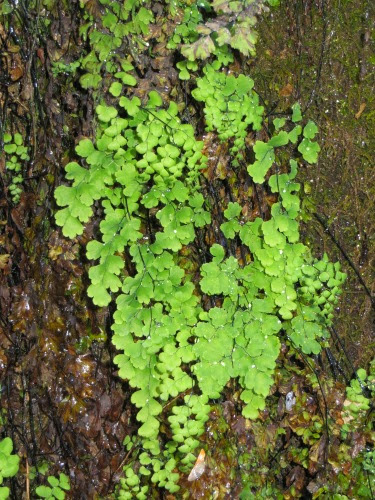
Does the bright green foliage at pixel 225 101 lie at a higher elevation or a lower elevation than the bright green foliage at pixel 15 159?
lower

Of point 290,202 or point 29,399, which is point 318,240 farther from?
point 29,399

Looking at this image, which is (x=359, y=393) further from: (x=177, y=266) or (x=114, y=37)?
(x=114, y=37)

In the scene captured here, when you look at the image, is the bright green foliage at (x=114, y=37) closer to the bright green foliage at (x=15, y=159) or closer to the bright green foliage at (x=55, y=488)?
the bright green foliage at (x=15, y=159)

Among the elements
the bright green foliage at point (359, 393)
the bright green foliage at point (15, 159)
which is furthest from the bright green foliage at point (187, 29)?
the bright green foliage at point (359, 393)

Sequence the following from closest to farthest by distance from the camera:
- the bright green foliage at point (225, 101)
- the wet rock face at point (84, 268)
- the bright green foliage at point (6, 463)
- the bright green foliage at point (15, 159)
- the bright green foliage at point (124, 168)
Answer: the bright green foliage at point (124, 168)
the bright green foliage at point (225, 101)
the bright green foliage at point (6, 463)
the wet rock face at point (84, 268)
the bright green foliage at point (15, 159)

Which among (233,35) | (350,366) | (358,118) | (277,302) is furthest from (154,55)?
(350,366)

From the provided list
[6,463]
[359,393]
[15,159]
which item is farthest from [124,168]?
[359,393]
